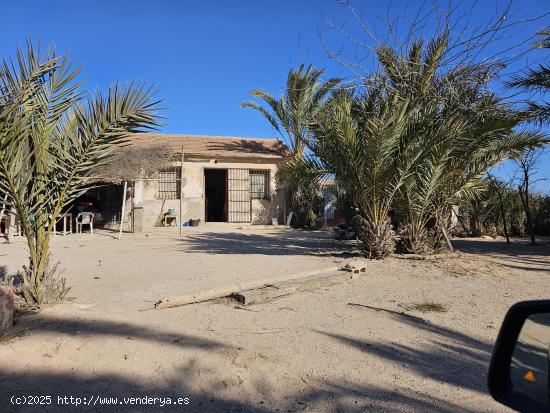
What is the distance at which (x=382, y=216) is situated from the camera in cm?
966

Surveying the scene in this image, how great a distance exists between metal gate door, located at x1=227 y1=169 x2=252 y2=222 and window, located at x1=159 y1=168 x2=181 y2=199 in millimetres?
2207

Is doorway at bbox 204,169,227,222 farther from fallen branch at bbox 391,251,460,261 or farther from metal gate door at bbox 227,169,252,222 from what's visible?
fallen branch at bbox 391,251,460,261

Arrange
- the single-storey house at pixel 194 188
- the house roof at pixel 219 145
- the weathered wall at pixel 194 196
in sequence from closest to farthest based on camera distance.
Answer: the single-storey house at pixel 194 188, the weathered wall at pixel 194 196, the house roof at pixel 219 145

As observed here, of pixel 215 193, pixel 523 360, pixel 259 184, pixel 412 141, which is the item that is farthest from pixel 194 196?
pixel 523 360

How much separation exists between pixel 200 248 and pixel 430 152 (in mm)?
6128

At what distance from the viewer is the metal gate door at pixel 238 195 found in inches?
782

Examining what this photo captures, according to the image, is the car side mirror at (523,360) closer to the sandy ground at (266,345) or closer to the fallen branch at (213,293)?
the sandy ground at (266,345)

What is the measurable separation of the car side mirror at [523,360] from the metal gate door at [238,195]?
18.2 meters

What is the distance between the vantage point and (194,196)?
19078 mm

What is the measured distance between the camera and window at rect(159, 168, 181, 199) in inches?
743

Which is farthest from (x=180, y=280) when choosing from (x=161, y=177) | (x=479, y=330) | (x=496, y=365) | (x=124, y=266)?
(x=161, y=177)

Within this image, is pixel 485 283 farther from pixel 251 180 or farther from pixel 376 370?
pixel 251 180

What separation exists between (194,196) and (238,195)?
197cm

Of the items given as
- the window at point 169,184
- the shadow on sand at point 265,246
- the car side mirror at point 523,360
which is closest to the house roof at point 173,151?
the window at point 169,184
